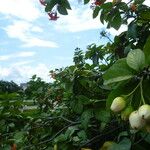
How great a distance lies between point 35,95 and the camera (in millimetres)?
6090

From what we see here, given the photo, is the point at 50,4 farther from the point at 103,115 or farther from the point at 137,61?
the point at 137,61

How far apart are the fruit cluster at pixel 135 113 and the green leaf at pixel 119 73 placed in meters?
0.09

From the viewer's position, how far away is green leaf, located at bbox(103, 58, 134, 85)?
167 centimetres

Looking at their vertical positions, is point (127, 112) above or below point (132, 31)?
below

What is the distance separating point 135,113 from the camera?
151 centimetres

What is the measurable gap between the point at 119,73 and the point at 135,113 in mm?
227

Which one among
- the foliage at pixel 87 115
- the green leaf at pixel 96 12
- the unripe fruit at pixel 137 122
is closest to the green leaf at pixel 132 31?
the foliage at pixel 87 115

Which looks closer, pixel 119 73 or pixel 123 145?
pixel 119 73

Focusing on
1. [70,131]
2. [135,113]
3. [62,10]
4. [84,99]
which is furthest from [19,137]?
[135,113]

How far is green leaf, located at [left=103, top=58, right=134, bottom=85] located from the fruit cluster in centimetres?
9

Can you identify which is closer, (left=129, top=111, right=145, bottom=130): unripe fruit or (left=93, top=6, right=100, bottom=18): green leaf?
(left=129, top=111, right=145, bottom=130): unripe fruit

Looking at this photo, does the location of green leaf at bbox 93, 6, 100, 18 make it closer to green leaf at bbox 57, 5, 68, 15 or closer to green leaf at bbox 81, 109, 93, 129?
green leaf at bbox 57, 5, 68, 15

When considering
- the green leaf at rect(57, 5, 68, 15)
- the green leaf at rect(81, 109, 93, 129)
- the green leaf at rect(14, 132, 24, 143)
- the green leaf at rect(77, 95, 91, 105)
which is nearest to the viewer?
the green leaf at rect(81, 109, 93, 129)

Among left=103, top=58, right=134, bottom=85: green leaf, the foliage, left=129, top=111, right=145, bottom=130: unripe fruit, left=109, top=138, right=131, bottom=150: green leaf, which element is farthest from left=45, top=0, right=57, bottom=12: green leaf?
left=129, top=111, right=145, bottom=130: unripe fruit
